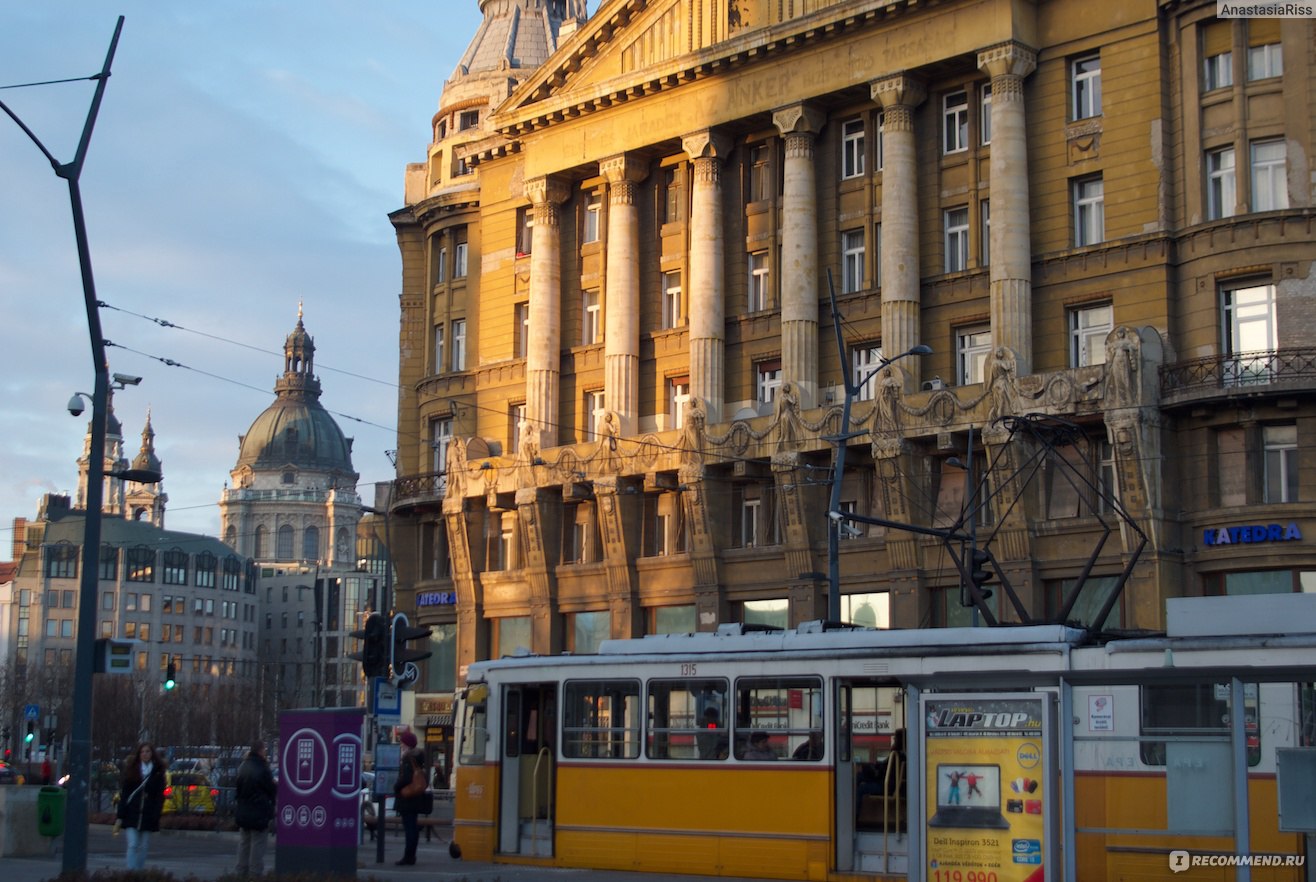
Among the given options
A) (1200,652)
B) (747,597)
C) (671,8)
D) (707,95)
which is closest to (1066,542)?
(747,597)

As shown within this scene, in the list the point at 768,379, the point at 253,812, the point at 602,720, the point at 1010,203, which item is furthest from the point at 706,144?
the point at 253,812

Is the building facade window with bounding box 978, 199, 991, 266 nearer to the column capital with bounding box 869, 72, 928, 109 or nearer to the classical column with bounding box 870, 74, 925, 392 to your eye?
the classical column with bounding box 870, 74, 925, 392

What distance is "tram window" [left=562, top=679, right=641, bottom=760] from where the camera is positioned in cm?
2631

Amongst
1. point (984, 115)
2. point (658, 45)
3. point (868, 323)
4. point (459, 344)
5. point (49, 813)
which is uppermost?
point (658, 45)

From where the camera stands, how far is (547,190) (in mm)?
61156

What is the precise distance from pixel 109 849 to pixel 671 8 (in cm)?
3465

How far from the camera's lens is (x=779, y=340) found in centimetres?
5466

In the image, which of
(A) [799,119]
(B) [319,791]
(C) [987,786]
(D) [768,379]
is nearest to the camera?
(C) [987,786]

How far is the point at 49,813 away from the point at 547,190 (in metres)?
34.6

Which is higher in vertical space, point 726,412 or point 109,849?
point 726,412

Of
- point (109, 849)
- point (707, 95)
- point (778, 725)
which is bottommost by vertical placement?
point (109, 849)

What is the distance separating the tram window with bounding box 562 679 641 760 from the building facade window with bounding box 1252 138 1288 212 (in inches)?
1000

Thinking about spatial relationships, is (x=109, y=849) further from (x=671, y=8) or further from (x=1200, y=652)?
(x=671, y=8)

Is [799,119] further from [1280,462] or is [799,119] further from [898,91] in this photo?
[1280,462]
